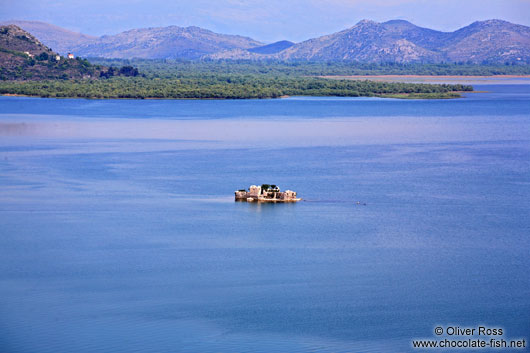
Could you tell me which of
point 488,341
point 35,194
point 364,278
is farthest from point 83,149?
point 488,341

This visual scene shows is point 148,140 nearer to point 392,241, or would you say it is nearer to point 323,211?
point 323,211

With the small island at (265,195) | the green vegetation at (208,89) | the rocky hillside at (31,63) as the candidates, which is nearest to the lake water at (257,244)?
the small island at (265,195)

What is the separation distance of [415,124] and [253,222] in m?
25.4

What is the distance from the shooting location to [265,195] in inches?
862

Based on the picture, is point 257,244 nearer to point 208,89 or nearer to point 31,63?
point 208,89

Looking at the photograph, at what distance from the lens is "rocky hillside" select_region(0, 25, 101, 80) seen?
260 ft

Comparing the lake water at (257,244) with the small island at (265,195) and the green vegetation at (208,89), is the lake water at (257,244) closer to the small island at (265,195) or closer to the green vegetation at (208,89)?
the small island at (265,195)

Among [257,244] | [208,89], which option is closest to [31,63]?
[208,89]

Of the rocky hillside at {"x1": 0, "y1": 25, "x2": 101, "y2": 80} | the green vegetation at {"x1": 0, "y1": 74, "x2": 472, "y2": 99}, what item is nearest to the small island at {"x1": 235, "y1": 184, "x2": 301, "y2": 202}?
the green vegetation at {"x1": 0, "y1": 74, "x2": 472, "y2": 99}

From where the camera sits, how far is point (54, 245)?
17781mm

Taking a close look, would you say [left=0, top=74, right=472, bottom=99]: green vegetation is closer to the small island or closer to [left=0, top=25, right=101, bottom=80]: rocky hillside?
[left=0, top=25, right=101, bottom=80]: rocky hillside

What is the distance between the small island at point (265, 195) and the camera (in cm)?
2173

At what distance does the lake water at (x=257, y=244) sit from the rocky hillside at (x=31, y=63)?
153 ft

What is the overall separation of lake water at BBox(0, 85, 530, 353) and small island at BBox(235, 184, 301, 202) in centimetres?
24
